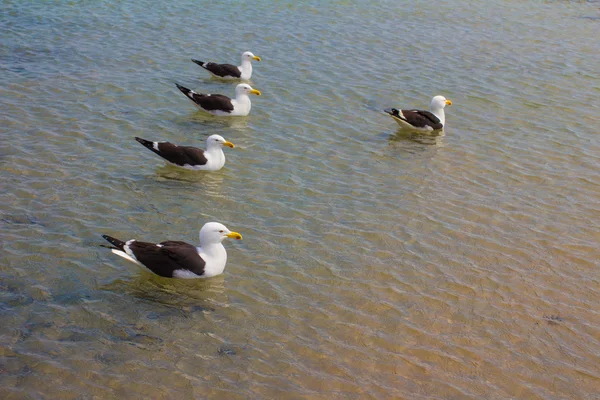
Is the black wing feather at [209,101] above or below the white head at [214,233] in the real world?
above

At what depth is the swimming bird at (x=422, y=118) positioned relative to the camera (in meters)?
13.9

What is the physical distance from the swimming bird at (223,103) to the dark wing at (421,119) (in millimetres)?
3158

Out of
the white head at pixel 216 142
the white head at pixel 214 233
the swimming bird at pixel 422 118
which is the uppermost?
the swimming bird at pixel 422 118

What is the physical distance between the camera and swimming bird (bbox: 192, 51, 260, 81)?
16156mm

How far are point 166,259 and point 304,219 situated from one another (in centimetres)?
241

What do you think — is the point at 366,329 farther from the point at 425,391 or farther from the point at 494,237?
the point at 494,237

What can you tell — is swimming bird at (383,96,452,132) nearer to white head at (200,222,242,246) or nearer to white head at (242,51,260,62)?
white head at (242,51,260,62)

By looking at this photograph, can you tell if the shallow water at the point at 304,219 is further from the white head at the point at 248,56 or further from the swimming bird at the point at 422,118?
the white head at the point at 248,56

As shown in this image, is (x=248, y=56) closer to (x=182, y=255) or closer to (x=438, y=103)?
(x=438, y=103)

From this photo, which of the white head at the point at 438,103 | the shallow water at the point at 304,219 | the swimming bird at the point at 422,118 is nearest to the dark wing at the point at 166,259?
the shallow water at the point at 304,219

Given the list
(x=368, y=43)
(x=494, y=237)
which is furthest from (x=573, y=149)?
(x=368, y=43)

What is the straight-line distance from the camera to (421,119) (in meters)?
13.9

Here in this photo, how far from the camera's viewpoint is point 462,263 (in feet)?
30.9

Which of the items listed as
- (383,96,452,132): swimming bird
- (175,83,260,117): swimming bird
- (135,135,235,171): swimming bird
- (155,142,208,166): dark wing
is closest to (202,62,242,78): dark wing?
(175,83,260,117): swimming bird
